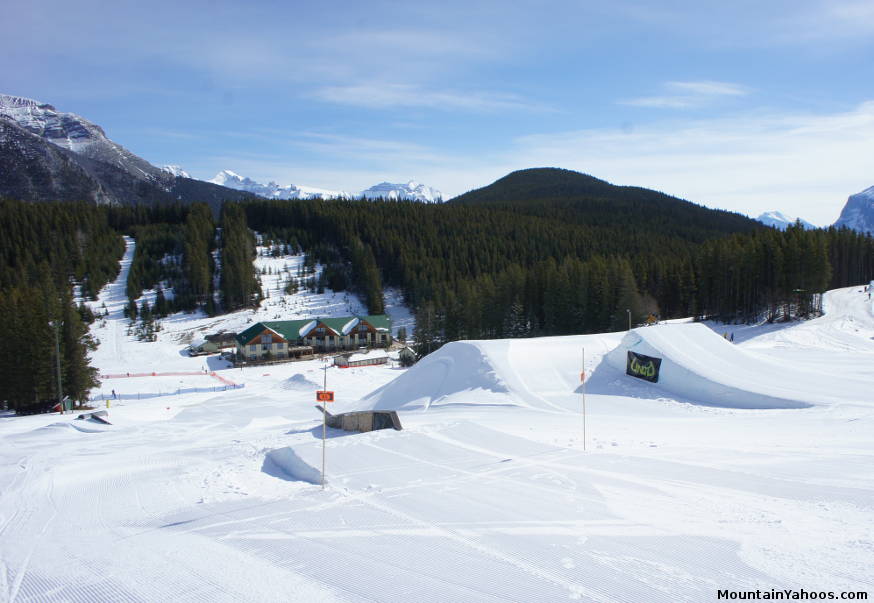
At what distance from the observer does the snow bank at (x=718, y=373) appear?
19750 mm

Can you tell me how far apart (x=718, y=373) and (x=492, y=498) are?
645 inches

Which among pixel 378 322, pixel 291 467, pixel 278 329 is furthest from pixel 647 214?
pixel 291 467

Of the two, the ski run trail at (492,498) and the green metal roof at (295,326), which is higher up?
the green metal roof at (295,326)

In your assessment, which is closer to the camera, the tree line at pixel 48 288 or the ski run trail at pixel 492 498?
the ski run trail at pixel 492 498

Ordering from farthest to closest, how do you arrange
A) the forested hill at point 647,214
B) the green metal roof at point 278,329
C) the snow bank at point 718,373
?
the forested hill at point 647,214
the green metal roof at point 278,329
the snow bank at point 718,373

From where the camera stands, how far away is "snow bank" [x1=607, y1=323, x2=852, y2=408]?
19750mm

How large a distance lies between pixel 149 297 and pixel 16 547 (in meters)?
84.0

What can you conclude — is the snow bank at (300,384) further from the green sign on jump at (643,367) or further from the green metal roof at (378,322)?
the green metal roof at (378,322)

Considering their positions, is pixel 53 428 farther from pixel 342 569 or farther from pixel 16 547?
pixel 342 569

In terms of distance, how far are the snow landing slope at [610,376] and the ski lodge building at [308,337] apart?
A: 121 feet

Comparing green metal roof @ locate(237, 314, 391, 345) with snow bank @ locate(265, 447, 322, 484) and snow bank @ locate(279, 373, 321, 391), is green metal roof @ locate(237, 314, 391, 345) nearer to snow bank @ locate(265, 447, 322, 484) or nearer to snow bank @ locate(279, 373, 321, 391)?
snow bank @ locate(279, 373, 321, 391)

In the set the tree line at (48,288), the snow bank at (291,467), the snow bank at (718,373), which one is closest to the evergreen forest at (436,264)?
the tree line at (48,288)

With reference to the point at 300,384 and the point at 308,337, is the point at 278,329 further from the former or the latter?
the point at 300,384

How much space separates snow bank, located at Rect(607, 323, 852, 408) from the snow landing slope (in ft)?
0.11
